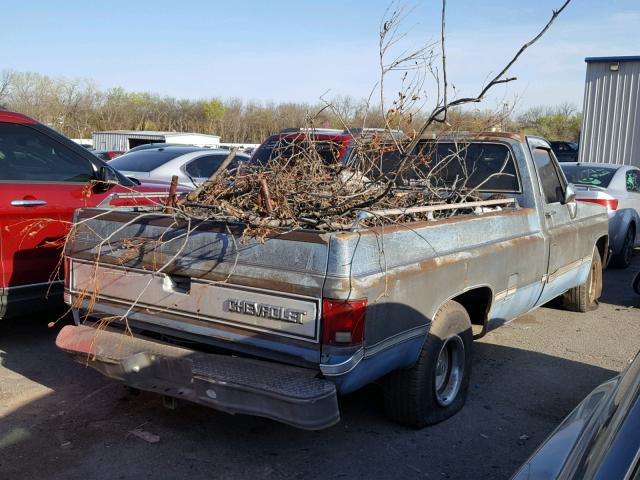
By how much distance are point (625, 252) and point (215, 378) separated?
28.4 ft

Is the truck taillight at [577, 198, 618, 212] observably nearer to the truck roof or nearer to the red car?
the red car

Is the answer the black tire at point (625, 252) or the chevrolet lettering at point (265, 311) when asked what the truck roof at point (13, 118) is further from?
the black tire at point (625, 252)

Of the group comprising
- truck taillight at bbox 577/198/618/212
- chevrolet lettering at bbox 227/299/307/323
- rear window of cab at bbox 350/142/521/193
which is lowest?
chevrolet lettering at bbox 227/299/307/323

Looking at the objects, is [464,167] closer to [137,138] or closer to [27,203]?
[27,203]

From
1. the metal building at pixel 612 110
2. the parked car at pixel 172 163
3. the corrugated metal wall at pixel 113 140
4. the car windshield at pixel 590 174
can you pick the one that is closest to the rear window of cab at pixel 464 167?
the parked car at pixel 172 163

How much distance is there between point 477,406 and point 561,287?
2.05 m

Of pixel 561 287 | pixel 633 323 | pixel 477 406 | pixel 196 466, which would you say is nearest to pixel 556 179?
pixel 561 287

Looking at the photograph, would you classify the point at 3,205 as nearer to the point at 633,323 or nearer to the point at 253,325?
the point at 253,325

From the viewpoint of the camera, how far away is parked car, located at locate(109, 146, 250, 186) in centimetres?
1026

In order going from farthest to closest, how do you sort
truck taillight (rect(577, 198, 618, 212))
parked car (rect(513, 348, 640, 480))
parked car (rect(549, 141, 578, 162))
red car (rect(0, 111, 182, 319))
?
parked car (rect(549, 141, 578, 162)) → truck taillight (rect(577, 198, 618, 212)) → red car (rect(0, 111, 182, 319)) → parked car (rect(513, 348, 640, 480))

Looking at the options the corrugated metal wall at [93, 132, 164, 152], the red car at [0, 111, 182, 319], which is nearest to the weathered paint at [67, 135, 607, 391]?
the red car at [0, 111, 182, 319]

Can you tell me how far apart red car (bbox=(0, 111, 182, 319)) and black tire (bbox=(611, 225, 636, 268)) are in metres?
7.38

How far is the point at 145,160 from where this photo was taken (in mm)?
10844

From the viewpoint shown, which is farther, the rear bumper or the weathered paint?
the weathered paint
